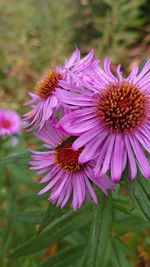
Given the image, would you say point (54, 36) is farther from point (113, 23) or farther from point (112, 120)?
point (112, 120)

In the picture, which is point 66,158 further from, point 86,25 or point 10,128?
point 86,25

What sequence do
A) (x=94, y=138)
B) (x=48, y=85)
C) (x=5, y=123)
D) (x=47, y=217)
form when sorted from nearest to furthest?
(x=94, y=138), (x=47, y=217), (x=48, y=85), (x=5, y=123)

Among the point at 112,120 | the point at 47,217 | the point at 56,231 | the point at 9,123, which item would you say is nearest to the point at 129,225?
the point at 56,231

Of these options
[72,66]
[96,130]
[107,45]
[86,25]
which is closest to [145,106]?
[96,130]

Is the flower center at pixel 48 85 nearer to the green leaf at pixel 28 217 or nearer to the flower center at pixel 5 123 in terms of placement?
the green leaf at pixel 28 217

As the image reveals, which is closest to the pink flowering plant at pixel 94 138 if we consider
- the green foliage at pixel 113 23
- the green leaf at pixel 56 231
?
the green leaf at pixel 56 231

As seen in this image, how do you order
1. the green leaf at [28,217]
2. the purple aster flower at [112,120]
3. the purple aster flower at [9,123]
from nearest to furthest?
the purple aster flower at [112,120]
the green leaf at [28,217]
the purple aster flower at [9,123]

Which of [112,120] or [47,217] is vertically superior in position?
[112,120]
